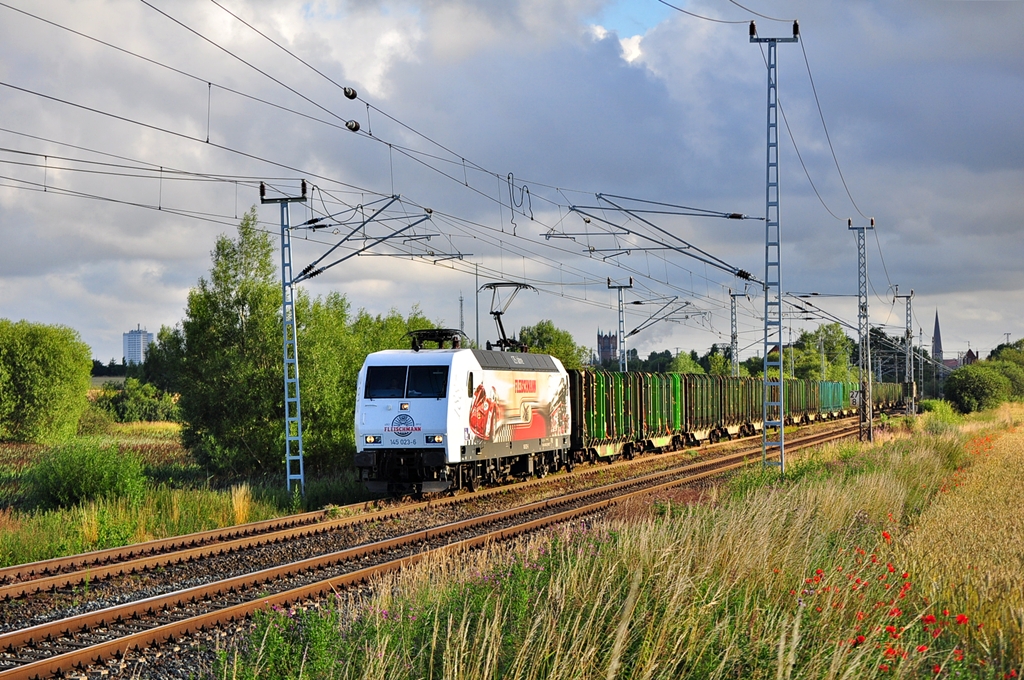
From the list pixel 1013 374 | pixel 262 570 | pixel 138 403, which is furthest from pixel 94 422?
pixel 1013 374

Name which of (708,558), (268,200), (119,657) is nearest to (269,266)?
(268,200)

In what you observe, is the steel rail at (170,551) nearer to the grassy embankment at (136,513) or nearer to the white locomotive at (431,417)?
the white locomotive at (431,417)

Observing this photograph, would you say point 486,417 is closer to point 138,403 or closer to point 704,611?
point 704,611

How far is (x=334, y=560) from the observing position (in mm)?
13617

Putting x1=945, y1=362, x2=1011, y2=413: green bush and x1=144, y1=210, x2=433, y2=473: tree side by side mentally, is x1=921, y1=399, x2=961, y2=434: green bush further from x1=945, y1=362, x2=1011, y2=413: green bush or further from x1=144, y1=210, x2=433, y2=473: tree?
x1=144, y1=210, x2=433, y2=473: tree

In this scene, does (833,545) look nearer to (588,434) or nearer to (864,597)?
(864,597)

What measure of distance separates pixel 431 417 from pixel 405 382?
103cm

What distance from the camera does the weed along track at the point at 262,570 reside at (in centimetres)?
921

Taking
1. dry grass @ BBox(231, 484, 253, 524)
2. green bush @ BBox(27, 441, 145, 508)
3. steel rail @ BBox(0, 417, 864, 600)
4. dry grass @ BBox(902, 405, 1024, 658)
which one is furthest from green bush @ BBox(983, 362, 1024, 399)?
green bush @ BBox(27, 441, 145, 508)

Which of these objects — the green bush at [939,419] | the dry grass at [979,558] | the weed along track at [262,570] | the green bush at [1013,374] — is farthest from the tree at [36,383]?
the green bush at [1013,374]

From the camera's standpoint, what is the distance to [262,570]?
12.6m

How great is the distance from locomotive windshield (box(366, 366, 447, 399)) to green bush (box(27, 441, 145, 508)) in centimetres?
519

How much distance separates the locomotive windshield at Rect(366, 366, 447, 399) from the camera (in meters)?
20.4

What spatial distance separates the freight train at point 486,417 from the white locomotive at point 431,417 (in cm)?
2
